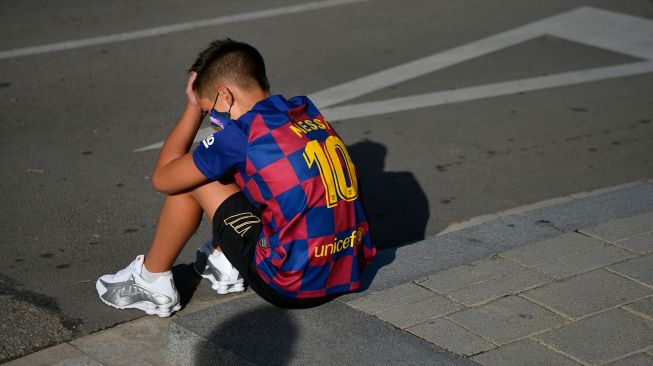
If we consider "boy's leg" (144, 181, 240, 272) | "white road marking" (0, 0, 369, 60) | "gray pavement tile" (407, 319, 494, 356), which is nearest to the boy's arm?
"boy's leg" (144, 181, 240, 272)

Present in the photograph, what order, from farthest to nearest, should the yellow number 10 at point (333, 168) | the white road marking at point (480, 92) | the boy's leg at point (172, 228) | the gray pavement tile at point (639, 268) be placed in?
1. the white road marking at point (480, 92)
2. the gray pavement tile at point (639, 268)
3. the boy's leg at point (172, 228)
4. the yellow number 10 at point (333, 168)

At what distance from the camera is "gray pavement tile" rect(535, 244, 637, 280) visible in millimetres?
4246

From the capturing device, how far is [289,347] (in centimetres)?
359

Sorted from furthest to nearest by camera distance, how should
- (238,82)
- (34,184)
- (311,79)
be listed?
(311,79) → (34,184) → (238,82)

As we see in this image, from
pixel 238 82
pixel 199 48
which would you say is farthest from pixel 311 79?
pixel 238 82

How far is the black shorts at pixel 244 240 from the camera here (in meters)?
3.77

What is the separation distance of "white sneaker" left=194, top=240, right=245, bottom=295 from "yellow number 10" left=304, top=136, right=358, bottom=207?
888 millimetres

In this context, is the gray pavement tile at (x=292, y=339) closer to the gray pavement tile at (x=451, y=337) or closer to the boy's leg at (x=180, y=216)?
the gray pavement tile at (x=451, y=337)

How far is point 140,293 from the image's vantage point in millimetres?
4266

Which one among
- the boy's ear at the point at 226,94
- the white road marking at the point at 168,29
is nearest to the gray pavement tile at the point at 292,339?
the boy's ear at the point at 226,94

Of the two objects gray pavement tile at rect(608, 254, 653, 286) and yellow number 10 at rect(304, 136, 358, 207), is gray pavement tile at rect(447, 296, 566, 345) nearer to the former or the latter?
gray pavement tile at rect(608, 254, 653, 286)

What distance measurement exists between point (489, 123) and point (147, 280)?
11.5ft

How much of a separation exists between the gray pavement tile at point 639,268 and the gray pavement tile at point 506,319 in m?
0.54

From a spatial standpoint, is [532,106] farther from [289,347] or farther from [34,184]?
[289,347]
